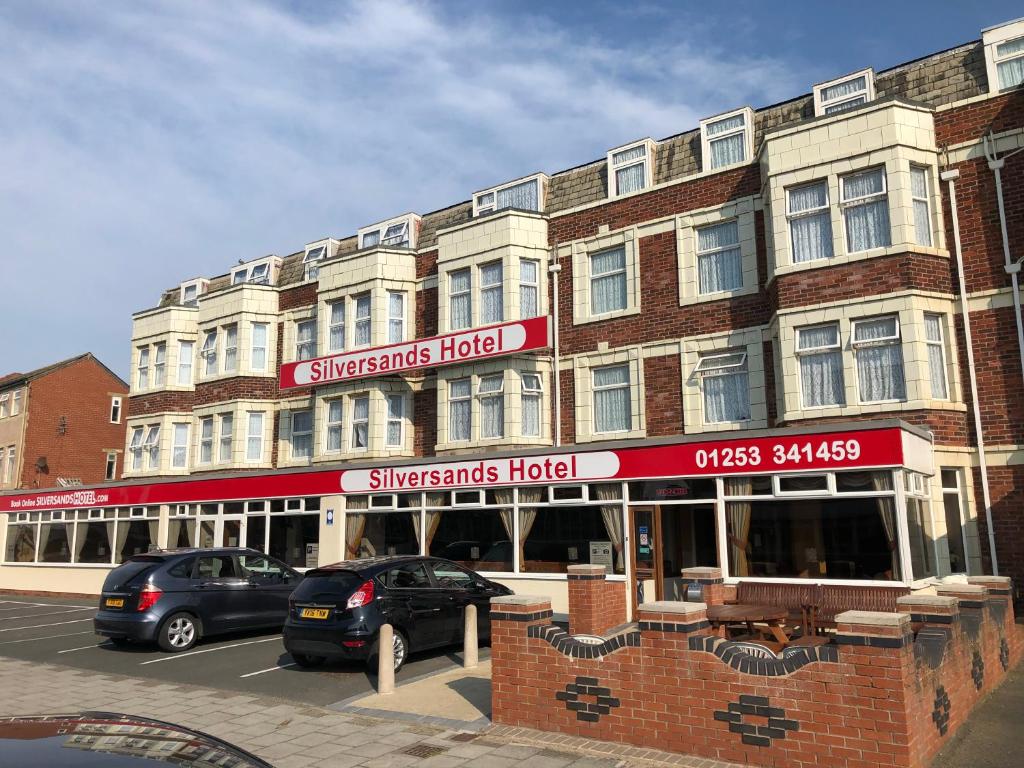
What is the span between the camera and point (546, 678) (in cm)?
780

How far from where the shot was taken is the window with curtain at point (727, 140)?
18.7 metres

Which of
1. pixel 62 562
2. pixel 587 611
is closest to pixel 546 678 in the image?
pixel 587 611

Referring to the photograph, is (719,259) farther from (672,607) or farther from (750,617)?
(672,607)

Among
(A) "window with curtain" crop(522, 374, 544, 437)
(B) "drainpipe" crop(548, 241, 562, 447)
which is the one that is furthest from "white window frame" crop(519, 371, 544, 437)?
(B) "drainpipe" crop(548, 241, 562, 447)

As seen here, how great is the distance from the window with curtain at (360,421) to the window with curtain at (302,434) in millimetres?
2665

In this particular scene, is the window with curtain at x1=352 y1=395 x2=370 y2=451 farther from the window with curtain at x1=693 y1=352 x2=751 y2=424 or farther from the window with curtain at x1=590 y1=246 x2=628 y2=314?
the window with curtain at x1=693 y1=352 x2=751 y2=424

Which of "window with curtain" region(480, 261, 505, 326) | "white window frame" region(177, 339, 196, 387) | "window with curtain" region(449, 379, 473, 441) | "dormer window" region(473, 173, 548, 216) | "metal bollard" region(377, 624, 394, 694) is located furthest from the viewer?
"white window frame" region(177, 339, 196, 387)

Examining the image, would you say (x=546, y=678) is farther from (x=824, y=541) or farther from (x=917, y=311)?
(x=917, y=311)

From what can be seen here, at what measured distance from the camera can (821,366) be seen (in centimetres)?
1611

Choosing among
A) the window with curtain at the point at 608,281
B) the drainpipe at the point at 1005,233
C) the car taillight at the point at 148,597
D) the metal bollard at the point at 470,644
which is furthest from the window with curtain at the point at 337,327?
the drainpipe at the point at 1005,233

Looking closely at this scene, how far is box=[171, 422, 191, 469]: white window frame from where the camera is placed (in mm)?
28000

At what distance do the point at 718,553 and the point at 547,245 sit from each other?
9861mm

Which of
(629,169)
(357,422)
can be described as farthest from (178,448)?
(629,169)

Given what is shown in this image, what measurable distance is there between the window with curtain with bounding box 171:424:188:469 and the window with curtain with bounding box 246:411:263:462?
127 inches
